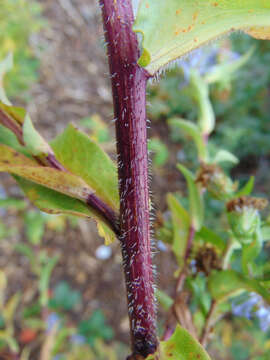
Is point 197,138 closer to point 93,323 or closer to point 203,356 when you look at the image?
point 203,356

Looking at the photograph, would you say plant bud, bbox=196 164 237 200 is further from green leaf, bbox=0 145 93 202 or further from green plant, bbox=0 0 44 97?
green plant, bbox=0 0 44 97

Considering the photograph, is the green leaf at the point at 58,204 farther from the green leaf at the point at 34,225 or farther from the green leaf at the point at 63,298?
the green leaf at the point at 63,298

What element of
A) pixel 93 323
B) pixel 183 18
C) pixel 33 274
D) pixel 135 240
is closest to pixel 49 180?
pixel 135 240

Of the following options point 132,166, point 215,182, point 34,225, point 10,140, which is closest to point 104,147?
point 34,225

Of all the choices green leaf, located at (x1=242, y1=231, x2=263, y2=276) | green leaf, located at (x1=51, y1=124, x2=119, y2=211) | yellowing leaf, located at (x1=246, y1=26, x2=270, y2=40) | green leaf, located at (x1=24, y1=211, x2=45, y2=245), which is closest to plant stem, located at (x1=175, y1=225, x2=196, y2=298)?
green leaf, located at (x1=242, y1=231, x2=263, y2=276)

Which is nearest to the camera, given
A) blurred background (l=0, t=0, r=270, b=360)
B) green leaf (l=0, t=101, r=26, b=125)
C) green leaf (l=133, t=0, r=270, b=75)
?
green leaf (l=133, t=0, r=270, b=75)

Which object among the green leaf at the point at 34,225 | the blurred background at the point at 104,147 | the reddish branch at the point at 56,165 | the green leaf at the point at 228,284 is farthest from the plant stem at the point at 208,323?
the green leaf at the point at 34,225
